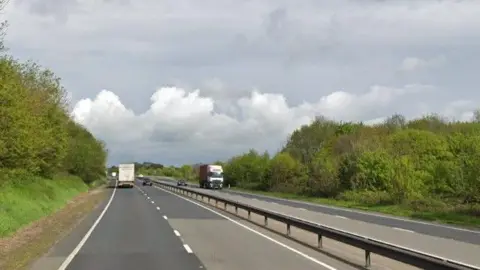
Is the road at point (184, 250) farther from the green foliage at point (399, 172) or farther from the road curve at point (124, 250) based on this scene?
the green foliage at point (399, 172)

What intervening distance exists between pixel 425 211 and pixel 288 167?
53940mm

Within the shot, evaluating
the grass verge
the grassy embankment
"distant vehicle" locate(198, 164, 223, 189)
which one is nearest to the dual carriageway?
the grass verge

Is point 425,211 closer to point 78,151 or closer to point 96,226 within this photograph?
point 96,226

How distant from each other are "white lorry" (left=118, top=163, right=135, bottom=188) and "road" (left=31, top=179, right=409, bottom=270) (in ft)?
235

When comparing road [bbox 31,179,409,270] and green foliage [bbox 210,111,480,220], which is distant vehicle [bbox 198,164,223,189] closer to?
green foliage [bbox 210,111,480,220]

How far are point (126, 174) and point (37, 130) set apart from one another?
65.7 metres

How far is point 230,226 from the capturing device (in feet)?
93.9

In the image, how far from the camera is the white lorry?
10032cm

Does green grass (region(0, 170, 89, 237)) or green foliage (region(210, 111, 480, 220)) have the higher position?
green foliage (region(210, 111, 480, 220))

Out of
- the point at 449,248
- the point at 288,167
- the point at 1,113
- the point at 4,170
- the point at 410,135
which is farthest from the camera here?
the point at 288,167

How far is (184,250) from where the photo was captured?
61.2ft

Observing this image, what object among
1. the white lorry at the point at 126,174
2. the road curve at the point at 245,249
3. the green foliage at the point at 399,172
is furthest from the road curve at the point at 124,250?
the white lorry at the point at 126,174

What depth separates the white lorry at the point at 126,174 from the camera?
10032 cm

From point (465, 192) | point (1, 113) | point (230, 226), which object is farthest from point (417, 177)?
point (1, 113)
